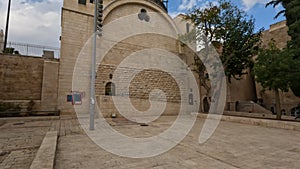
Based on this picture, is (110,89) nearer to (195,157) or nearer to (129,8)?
(129,8)

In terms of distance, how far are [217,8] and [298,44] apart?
234 inches

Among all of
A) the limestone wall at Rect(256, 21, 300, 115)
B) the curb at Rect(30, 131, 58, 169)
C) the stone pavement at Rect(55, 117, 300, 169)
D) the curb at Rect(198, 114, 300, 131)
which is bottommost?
the stone pavement at Rect(55, 117, 300, 169)

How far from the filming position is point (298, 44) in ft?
38.5

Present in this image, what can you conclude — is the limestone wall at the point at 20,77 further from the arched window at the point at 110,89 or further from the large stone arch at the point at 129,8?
the large stone arch at the point at 129,8

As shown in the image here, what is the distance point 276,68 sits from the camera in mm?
8125

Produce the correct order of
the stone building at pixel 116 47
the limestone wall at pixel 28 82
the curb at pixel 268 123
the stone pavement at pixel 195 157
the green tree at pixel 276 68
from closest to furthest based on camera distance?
the stone pavement at pixel 195 157 < the curb at pixel 268 123 < the green tree at pixel 276 68 < the limestone wall at pixel 28 82 < the stone building at pixel 116 47

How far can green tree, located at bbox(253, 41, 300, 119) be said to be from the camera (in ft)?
26.5

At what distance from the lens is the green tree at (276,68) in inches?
317

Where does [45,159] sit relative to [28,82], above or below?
below

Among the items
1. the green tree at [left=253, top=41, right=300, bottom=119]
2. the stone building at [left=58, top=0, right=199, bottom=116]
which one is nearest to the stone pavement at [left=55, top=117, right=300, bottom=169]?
the green tree at [left=253, top=41, right=300, bottom=119]

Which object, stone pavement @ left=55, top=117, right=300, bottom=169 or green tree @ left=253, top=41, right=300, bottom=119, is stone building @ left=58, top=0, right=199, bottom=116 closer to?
green tree @ left=253, top=41, right=300, bottom=119

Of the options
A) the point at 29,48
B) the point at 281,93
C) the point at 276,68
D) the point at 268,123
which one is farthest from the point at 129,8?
the point at 281,93

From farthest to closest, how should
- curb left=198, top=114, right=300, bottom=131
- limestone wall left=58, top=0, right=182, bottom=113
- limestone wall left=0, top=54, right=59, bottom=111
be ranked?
limestone wall left=58, top=0, right=182, bottom=113 < limestone wall left=0, top=54, right=59, bottom=111 < curb left=198, top=114, right=300, bottom=131

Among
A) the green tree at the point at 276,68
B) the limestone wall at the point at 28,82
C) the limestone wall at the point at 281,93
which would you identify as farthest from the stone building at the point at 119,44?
the limestone wall at the point at 281,93
